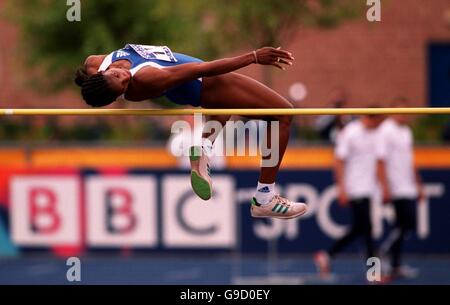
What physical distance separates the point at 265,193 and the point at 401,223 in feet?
14.3

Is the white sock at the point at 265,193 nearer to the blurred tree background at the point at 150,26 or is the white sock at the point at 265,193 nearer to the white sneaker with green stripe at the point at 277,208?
the white sneaker with green stripe at the point at 277,208

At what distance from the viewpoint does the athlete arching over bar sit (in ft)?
29.6

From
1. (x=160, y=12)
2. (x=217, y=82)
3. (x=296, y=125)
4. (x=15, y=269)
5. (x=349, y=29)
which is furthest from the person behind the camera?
(x=349, y=29)

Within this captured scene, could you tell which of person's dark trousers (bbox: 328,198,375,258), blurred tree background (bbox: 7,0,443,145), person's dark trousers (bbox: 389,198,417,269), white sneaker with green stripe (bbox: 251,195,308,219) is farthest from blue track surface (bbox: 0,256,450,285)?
blurred tree background (bbox: 7,0,443,145)

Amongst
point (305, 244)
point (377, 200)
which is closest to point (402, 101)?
point (377, 200)

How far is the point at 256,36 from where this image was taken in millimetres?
24484

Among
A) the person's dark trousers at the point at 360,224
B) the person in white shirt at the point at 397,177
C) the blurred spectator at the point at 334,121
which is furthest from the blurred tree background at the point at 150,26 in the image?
the person's dark trousers at the point at 360,224

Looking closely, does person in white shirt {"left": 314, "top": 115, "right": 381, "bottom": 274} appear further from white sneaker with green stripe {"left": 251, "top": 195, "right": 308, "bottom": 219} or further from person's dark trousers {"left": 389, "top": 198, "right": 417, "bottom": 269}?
white sneaker with green stripe {"left": 251, "top": 195, "right": 308, "bottom": 219}

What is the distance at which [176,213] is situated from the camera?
1519cm

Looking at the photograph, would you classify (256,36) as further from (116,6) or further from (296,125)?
(296,125)

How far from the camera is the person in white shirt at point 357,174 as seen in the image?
13.6m

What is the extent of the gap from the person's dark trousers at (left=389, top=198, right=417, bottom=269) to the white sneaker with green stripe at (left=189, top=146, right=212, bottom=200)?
4.70 m

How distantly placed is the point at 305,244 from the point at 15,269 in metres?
3.85

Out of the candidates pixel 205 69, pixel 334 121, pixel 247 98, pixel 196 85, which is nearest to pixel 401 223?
pixel 334 121
